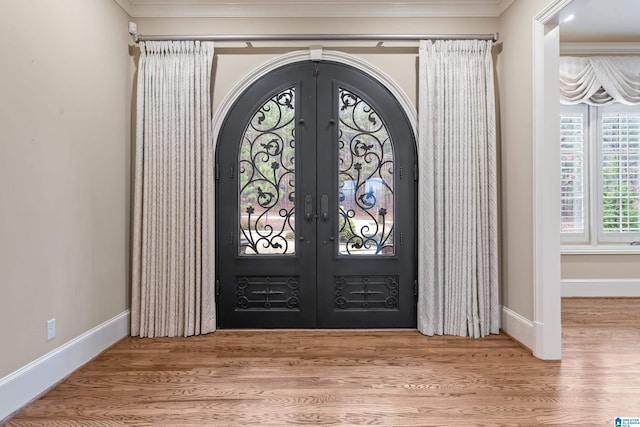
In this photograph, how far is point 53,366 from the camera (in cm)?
243

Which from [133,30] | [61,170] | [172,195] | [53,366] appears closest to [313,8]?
[133,30]

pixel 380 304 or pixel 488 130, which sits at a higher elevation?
pixel 488 130

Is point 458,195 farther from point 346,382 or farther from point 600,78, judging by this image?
point 600,78

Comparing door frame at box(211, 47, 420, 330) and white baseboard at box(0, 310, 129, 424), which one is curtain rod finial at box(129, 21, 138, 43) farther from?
white baseboard at box(0, 310, 129, 424)

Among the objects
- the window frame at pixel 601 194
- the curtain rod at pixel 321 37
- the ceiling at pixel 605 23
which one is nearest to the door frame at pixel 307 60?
the curtain rod at pixel 321 37

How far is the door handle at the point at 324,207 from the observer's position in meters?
3.47

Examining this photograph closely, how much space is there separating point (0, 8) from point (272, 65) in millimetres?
1926

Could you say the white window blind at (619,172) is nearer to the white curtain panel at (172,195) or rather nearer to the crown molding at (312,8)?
the crown molding at (312,8)

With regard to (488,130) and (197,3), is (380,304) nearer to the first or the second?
(488,130)

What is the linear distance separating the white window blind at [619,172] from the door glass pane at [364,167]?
308 centimetres

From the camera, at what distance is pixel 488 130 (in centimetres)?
332

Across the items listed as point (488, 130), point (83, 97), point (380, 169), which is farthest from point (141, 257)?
point (488, 130)

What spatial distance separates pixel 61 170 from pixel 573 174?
528cm

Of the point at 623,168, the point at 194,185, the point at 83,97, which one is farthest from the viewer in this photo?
the point at 623,168
